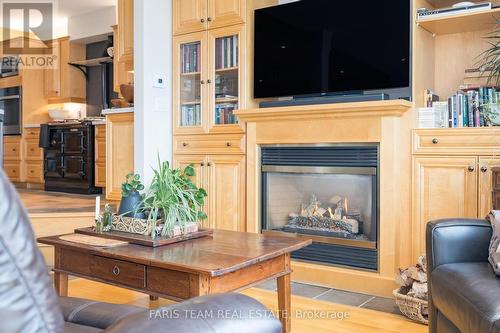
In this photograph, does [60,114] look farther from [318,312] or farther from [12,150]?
[318,312]

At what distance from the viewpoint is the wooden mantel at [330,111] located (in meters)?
3.07

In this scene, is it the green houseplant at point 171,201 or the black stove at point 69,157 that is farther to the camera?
the black stove at point 69,157

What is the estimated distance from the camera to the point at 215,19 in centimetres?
404

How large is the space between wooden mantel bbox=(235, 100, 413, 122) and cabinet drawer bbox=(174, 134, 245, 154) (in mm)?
222

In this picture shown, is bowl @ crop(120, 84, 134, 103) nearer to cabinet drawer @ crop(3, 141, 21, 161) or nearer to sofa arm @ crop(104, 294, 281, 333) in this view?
cabinet drawer @ crop(3, 141, 21, 161)

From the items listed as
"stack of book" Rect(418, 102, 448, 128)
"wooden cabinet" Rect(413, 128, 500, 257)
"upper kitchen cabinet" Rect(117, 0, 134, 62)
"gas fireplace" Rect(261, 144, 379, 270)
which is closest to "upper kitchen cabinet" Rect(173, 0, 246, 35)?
"upper kitchen cabinet" Rect(117, 0, 134, 62)

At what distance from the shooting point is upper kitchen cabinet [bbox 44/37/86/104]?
7258mm

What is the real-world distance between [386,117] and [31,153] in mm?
5665

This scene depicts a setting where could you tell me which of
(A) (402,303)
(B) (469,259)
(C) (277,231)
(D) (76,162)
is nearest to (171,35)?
(C) (277,231)

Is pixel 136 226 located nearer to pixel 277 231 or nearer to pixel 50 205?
pixel 277 231

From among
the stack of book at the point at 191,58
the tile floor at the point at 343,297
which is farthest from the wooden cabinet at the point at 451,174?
the stack of book at the point at 191,58

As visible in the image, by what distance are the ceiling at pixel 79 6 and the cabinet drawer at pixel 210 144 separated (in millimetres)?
3257

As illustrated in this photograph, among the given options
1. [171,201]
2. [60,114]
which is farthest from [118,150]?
[60,114]

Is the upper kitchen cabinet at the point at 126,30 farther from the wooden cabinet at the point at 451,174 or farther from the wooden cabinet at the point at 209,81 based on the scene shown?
the wooden cabinet at the point at 451,174
